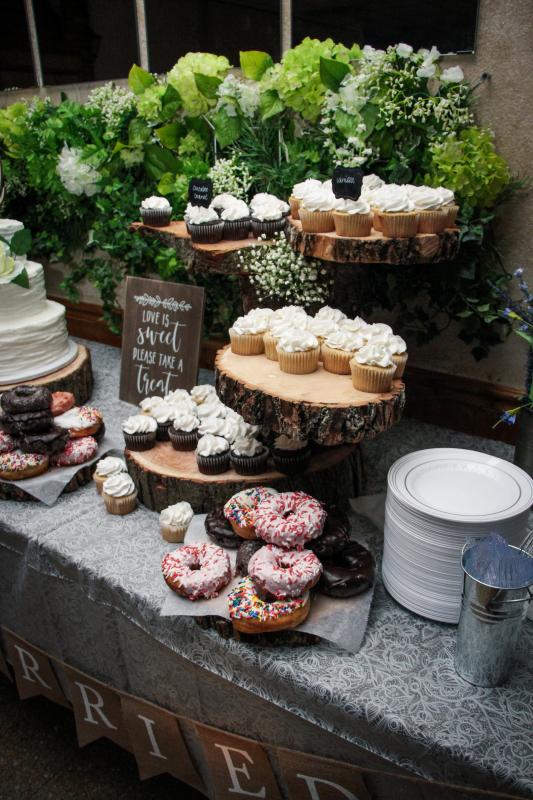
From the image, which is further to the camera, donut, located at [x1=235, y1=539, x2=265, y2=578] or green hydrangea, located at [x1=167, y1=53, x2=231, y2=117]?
green hydrangea, located at [x1=167, y1=53, x2=231, y2=117]

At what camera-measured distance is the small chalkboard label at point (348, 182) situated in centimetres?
155

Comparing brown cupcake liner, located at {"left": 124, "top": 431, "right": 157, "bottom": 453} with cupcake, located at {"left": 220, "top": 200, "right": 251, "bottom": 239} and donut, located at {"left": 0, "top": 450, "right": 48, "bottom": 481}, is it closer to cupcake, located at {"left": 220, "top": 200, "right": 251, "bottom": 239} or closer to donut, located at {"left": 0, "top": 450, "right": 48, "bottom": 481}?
donut, located at {"left": 0, "top": 450, "right": 48, "bottom": 481}

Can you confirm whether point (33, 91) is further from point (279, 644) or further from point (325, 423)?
point (279, 644)

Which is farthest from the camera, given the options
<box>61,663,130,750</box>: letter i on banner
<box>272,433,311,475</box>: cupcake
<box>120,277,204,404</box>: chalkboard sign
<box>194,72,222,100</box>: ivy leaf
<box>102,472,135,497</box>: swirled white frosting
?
<box>120,277,204,404</box>: chalkboard sign

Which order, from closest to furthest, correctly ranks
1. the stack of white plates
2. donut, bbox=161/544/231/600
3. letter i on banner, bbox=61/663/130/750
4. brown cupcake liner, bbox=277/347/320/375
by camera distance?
the stack of white plates
donut, bbox=161/544/231/600
brown cupcake liner, bbox=277/347/320/375
letter i on banner, bbox=61/663/130/750

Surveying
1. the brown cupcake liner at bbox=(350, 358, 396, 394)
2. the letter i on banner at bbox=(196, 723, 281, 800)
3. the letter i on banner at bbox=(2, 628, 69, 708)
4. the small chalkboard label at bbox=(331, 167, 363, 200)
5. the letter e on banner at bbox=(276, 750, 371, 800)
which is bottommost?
the letter i on banner at bbox=(2, 628, 69, 708)

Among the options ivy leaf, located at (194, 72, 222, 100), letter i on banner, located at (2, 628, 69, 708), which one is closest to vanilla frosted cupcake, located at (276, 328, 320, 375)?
letter i on banner, located at (2, 628, 69, 708)

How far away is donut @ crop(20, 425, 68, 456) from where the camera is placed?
1.94 m

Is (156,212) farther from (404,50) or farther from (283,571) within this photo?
(283,571)

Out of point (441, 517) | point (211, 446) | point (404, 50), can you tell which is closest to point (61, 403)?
point (211, 446)

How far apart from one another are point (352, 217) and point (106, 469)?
3.32 ft

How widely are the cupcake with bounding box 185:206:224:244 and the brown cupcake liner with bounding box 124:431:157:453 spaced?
2.05ft

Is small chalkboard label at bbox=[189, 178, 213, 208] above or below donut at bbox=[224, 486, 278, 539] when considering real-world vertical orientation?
above

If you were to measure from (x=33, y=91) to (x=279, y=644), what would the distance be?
9.53 feet
